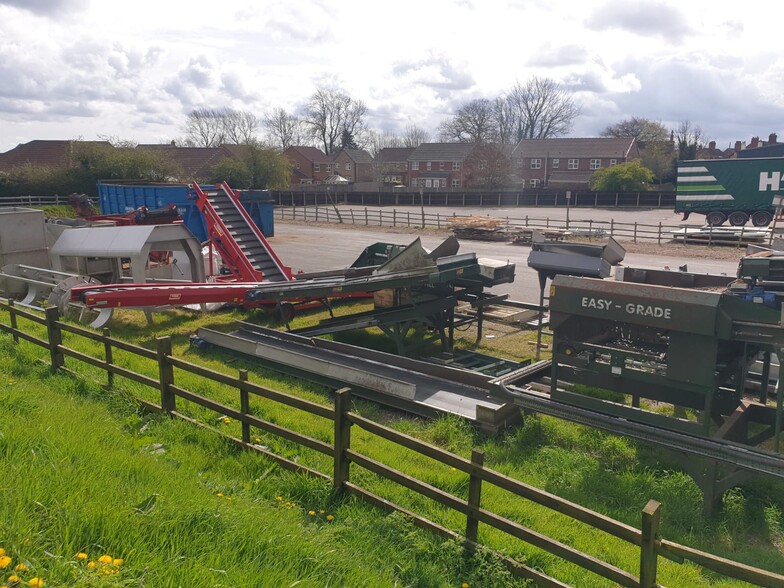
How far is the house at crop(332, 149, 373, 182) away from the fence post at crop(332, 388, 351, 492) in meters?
89.6

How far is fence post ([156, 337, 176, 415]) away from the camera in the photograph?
634cm

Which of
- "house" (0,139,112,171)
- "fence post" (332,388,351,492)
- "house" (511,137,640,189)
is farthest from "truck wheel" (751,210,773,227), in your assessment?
"house" (0,139,112,171)

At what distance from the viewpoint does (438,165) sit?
8162 centimetres

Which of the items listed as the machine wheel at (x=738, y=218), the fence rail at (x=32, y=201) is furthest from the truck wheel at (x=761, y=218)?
the fence rail at (x=32, y=201)

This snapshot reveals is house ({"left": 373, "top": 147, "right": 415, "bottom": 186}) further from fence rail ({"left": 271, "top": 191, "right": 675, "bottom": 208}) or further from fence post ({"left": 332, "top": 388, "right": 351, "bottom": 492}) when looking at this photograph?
fence post ({"left": 332, "top": 388, "right": 351, "bottom": 492})

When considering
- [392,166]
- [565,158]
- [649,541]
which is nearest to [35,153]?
[392,166]

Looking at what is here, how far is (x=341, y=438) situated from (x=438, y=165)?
79011 mm

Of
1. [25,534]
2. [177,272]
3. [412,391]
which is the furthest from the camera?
[177,272]

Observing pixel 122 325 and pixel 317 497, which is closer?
pixel 317 497

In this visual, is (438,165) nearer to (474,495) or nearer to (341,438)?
(341,438)

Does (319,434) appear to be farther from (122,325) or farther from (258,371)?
(122,325)

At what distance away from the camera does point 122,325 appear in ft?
41.0

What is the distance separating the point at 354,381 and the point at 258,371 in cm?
193

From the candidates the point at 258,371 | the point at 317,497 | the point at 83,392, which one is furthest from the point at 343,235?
the point at 317,497
